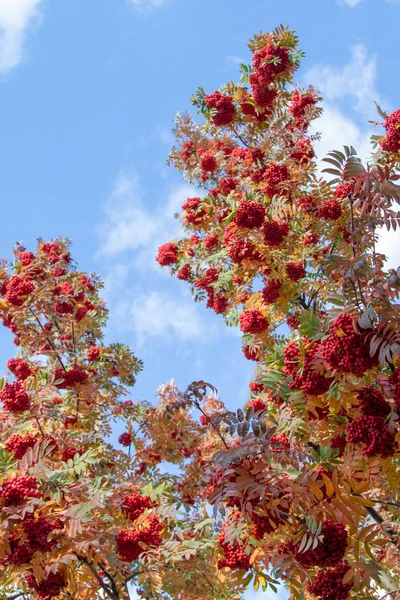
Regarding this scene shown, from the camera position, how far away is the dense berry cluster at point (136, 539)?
4500 mm

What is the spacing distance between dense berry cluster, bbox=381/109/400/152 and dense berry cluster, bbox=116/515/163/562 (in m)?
4.92

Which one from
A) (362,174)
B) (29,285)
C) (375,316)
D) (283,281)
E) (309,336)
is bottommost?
(375,316)

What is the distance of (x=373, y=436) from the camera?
3.31 metres

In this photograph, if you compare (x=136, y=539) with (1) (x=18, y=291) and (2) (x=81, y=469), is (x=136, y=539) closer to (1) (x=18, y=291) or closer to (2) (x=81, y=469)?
(2) (x=81, y=469)

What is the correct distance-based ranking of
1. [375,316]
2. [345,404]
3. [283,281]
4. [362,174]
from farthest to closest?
[283,281] → [362,174] → [345,404] → [375,316]

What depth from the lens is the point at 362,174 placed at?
3805 mm

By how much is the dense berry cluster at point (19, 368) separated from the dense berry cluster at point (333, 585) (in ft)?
17.2

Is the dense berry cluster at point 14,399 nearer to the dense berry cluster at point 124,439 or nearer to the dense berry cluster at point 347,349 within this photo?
the dense berry cluster at point 347,349

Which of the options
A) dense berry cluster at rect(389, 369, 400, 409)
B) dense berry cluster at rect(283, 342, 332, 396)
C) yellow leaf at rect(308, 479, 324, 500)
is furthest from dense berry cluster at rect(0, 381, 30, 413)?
dense berry cluster at rect(389, 369, 400, 409)

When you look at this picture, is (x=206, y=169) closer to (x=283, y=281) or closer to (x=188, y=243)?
(x=188, y=243)

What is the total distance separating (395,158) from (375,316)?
421 cm

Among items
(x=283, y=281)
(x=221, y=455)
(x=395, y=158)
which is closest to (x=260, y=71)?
(x=395, y=158)

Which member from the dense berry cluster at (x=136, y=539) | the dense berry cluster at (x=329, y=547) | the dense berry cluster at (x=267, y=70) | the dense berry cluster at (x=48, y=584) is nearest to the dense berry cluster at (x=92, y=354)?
the dense berry cluster at (x=267, y=70)

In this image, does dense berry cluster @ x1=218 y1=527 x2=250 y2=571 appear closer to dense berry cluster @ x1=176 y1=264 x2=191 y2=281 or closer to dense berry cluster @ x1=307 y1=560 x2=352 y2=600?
dense berry cluster @ x1=307 y1=560 x2=352 y2=600
